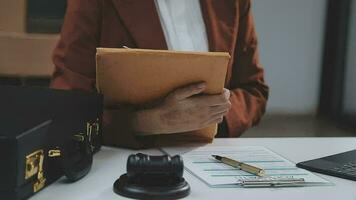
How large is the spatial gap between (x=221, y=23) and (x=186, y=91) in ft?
1.41

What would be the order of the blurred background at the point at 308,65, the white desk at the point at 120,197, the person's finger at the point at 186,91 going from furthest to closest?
the blurred background at the point at 308,65 → the person's finger at the point at 186,91 → the white desk at the point at 120,197

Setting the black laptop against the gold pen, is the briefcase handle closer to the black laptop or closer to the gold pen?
the gold pen

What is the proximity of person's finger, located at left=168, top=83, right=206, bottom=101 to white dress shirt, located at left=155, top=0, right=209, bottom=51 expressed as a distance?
1.14 feet

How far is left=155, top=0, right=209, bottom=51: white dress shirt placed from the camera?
1.40m

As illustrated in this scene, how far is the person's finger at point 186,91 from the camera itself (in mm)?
1071

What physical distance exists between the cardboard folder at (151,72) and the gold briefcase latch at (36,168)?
26 cm

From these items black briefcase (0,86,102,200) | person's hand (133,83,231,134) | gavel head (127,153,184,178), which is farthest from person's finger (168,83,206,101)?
gavel head (127,153,184,178)

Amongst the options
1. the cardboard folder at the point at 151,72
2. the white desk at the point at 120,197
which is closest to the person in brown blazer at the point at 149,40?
the cardboard folder at the point at 151,72

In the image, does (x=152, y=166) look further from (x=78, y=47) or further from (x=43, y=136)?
(x=78, y=47)

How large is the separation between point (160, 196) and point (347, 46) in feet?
8.93

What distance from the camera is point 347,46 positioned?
3334 millimetres

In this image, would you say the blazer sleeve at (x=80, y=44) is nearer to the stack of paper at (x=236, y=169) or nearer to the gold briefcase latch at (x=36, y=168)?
the stack of paper at (x=236, y=169)

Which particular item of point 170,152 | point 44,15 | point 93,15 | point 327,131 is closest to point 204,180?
point 170,152

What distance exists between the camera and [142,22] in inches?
54.5
